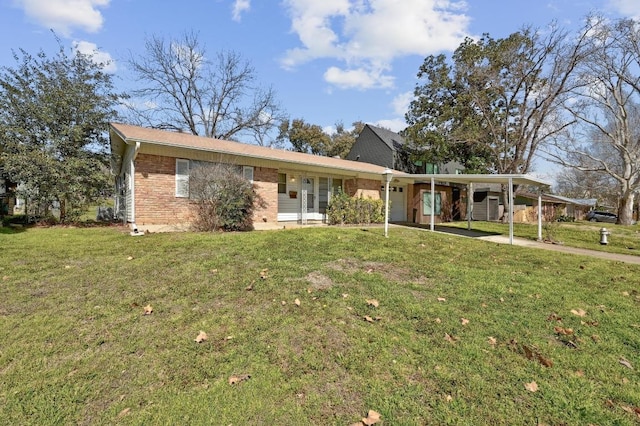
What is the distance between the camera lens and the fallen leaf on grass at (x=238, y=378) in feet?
8.66

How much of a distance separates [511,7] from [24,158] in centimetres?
1673

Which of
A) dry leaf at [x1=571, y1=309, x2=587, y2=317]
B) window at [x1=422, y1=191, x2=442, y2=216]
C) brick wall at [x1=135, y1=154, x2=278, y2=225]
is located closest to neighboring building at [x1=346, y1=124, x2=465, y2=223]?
window at [x1=422, y1=191, x2=442, y2=216]

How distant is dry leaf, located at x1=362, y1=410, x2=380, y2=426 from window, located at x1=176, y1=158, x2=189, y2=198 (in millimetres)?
10020

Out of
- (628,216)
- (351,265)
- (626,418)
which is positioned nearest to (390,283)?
(351,265)

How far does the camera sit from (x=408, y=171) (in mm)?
24500

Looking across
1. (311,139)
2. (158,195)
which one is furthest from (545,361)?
(311,139)

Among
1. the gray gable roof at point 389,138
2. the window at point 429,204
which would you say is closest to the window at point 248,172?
the window at point 429,204

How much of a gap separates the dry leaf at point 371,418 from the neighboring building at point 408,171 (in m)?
16.0

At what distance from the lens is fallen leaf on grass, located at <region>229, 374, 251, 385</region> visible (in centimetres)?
264

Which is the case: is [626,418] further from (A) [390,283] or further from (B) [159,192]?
(B) [159,192]

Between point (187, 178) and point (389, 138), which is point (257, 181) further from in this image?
point (389, 138)

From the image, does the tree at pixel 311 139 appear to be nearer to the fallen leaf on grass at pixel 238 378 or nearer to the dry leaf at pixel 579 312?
the dry leaf at pixel 579 312

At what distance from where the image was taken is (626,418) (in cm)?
245

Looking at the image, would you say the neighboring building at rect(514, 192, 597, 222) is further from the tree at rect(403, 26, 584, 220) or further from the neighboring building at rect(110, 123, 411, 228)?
the neighboring building at rect(110, 123, 411, 228)
